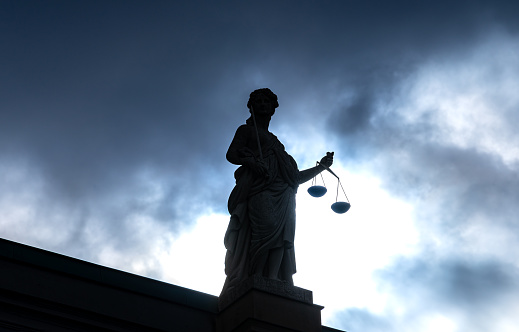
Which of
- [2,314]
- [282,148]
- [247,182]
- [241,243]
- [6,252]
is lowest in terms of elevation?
[2,314]

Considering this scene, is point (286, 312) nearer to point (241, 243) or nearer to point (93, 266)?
point (241, 243)

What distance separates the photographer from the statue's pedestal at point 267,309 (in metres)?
15.5

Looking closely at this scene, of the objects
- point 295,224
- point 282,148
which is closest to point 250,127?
point 282,148

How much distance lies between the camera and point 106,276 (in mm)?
16062

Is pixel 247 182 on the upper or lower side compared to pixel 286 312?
upper

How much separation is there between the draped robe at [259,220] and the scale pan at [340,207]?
898 mm

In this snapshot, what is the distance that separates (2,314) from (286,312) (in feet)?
15.5

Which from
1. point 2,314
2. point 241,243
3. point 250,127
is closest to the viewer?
point 2,314

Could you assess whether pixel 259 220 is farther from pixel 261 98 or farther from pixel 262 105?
pixel 261 98

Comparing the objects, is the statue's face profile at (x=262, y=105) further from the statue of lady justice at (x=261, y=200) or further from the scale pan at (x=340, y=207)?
the scale pan at (x=340, y=207)

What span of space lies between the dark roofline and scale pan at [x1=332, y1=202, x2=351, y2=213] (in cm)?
309

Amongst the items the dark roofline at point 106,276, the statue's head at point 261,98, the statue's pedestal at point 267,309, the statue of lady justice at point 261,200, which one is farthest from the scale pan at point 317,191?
the dark roofline at point 106,276

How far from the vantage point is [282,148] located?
60.7 ft

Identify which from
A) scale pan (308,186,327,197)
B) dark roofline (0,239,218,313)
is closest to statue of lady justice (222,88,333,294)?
scale pan (308,186,327,197)
